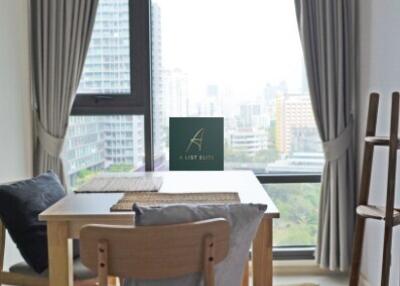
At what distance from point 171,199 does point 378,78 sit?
1.46 metres

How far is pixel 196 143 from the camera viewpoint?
320 cm

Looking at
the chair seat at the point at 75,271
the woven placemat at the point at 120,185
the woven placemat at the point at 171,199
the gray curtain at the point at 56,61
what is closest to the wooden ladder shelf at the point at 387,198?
the woven placemat at the point at 171,199

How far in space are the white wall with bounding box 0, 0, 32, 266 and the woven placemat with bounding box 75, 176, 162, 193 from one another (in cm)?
67

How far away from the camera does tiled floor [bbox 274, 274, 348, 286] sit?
3240 millimetres

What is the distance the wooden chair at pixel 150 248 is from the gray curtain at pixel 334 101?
1.85 m

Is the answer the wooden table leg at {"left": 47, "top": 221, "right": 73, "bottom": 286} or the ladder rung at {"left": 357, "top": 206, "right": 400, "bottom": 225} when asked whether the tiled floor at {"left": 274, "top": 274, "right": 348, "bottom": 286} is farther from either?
the wooden table leg at {"left": 47, "top": 221, "right": 73, "bottom": 286}

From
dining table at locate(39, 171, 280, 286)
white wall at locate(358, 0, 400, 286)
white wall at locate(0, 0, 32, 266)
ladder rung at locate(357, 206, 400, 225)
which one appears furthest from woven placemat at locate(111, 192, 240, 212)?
white wall at locate(0, 0, 32, 266)

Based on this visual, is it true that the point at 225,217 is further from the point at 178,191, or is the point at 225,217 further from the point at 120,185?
the point at 120,185

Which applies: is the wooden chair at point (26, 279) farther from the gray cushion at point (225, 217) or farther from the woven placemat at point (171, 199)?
the gray cushion at point (225, 217)

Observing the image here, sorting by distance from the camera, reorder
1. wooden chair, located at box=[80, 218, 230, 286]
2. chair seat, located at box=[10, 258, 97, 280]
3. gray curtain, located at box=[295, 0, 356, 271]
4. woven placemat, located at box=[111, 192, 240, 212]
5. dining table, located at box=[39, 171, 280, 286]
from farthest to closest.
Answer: gray curtain, located at box=[295, 0, 356, 271] < chair seat, located at box=[10, 258, 97, 280] < woven placemat, located at box=[111, 192, 240, 212] < dining table, located at box=[39, 171, 280, 286] < wooden chair, located at box=[80, 218, 230, 286]

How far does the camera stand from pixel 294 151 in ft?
11.4

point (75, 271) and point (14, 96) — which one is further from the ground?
point (14, 96)

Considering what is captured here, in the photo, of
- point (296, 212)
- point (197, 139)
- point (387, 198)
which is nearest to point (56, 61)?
point (197, 139)

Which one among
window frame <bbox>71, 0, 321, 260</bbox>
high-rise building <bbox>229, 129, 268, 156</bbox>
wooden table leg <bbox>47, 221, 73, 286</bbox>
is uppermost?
window frame <bbox>71, 0, 321, 260</bbox>
